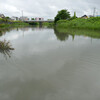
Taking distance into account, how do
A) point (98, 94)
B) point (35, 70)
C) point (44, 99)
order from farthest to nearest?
point (35, 70)
point (98, 94)
point (44, 99)

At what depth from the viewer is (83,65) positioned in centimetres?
772

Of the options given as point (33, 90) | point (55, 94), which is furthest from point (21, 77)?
point (55, 94)

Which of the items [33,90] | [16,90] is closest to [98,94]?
[33,90]

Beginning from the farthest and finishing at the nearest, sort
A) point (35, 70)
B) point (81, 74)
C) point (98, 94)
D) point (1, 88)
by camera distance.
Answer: point (35, 70) → point (81, 74) → point (1, 88) → point (98, 94)

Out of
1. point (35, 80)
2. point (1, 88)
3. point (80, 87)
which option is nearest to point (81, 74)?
point (80, 87)

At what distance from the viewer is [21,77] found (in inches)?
234

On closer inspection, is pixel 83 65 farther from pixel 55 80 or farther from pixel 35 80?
pixel 35 80

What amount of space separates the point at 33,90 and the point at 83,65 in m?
4.50

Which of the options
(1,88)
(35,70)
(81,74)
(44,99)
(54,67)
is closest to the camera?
(44,99)

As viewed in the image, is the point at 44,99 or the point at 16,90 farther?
the point at 16,90

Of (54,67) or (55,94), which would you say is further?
(54,67)

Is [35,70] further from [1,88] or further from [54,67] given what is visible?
[1,88]

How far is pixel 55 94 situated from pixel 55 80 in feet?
3.62

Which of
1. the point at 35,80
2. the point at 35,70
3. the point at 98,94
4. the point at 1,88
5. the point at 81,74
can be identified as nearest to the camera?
Answer: the point at 98,94
